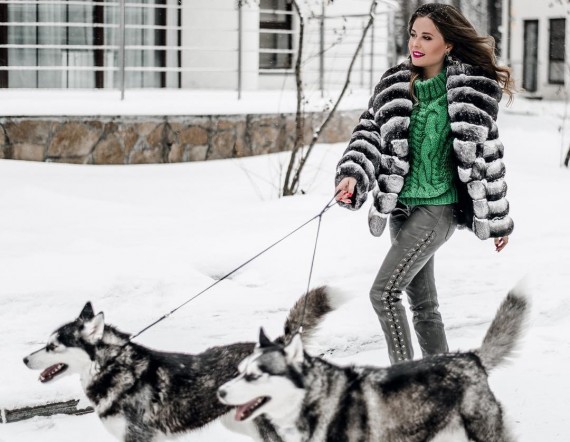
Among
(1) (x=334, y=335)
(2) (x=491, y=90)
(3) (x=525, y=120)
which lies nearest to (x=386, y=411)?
(2) (x=491, y=90)

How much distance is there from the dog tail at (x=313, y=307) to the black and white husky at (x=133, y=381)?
0.29 meters

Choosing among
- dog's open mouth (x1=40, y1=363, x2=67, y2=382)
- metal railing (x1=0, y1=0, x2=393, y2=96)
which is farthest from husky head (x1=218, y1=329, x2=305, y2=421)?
metal railing (x1=0, y1=0, x2=393, y2=96)

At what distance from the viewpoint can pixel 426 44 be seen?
14.1ft

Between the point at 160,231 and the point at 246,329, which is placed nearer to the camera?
the point at 246,329

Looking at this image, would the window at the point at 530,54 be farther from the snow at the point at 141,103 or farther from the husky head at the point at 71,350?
the husky head at the point at 71,350

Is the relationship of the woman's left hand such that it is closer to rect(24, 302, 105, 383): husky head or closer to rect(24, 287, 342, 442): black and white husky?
rect(24, 287, 342, 442): black and white husky

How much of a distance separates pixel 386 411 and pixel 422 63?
5.27ft

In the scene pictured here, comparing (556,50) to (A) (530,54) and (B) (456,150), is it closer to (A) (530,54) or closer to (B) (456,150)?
(A) (530,54)

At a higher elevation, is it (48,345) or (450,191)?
(450,191)

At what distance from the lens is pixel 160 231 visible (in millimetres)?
8594

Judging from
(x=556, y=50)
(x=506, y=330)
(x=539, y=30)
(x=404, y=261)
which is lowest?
(x=506, y=330)

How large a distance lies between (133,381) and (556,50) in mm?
27634

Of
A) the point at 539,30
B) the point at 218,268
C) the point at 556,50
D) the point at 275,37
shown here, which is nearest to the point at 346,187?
the point at 218,268

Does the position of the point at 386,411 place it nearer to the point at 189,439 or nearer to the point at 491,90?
the point at 189,439
